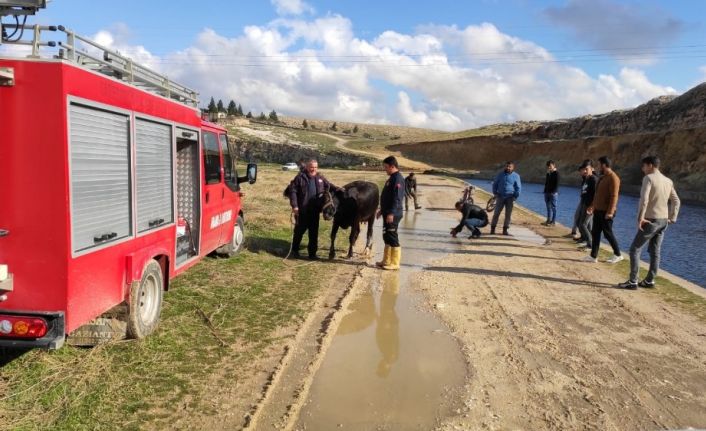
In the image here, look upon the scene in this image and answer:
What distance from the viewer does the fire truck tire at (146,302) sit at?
5.12 metres

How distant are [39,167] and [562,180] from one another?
61.1 meters

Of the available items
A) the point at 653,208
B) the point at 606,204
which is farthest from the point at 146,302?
the point at 606,204

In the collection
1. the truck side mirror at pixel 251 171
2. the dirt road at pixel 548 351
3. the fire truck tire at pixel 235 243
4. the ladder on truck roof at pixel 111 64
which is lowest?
the dirt road at pixel 548 351

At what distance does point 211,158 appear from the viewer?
810 cm

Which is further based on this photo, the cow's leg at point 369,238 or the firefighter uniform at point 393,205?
the cow's leg at point 369,238

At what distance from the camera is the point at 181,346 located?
5363mm

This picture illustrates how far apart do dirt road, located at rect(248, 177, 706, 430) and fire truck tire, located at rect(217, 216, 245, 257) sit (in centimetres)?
254

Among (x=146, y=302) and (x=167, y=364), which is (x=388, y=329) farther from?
(x=146, y=302)

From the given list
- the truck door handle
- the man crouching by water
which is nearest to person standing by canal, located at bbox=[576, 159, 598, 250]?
the man crouching by water

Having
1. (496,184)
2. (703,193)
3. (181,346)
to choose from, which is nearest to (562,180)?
(703,193)

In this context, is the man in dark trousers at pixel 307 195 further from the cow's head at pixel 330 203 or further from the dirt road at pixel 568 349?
the dirt road at pixel 568 349

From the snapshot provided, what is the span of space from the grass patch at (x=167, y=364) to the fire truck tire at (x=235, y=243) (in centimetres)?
132

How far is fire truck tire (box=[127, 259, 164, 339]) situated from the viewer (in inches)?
201

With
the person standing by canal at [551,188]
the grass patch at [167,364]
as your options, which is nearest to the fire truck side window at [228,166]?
the grass patch at [167,364]
